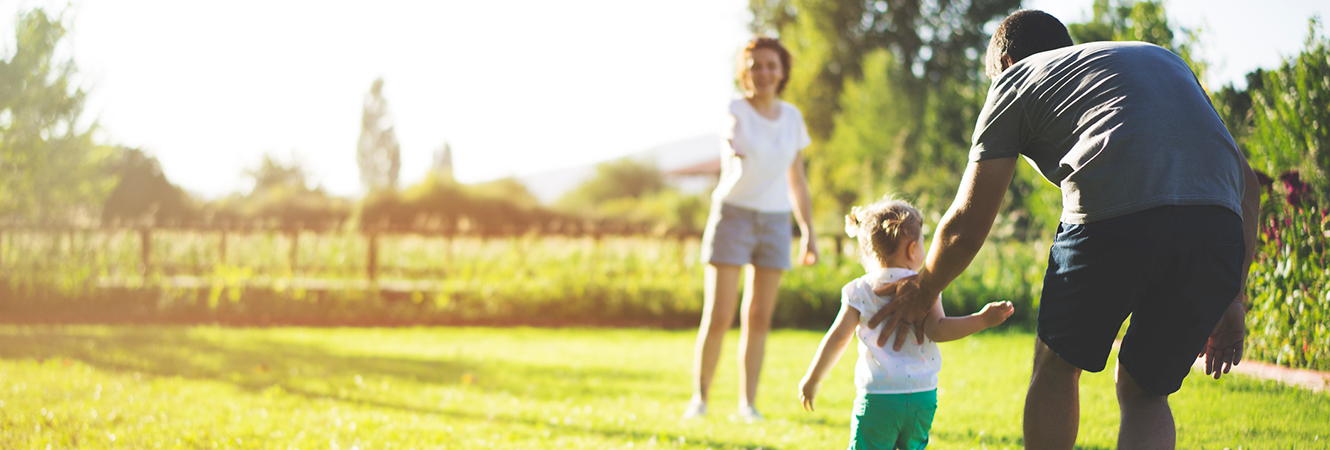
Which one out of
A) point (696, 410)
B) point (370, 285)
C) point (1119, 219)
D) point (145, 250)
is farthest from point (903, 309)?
point (145, 250)

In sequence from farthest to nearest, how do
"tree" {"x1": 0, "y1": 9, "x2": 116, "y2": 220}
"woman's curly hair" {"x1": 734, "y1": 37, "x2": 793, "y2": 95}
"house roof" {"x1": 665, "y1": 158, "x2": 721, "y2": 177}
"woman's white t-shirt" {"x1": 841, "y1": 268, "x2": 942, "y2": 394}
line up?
"house roof" {"x1": 665, "y1": 158, "x2": 721, "y2": 177}, "tree" {"x1": 0, "y1": 9, "x2": 116, "y2": 220}, "woman's curly hair" {"x1": 734, "y1": 37, "x2": 793, "y2": 95}, "woman's white t-shirt" {"x1": 841, "y1": 268, "x2": 942, "y2": 394}

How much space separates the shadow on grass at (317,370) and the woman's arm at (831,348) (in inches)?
47.9

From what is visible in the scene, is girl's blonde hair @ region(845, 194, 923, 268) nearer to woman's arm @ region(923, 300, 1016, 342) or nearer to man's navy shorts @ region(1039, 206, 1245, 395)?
woman's arm @ region(923, 300, 1016, 342)

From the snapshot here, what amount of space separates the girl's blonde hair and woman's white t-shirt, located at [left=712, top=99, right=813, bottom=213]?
1321 millimetres

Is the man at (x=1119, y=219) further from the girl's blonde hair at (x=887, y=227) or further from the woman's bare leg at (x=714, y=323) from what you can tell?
the woman's bare leg at (x=714, y=323)

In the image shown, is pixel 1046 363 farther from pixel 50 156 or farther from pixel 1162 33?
pixel 50 156

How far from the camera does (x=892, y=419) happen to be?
2.01 metres

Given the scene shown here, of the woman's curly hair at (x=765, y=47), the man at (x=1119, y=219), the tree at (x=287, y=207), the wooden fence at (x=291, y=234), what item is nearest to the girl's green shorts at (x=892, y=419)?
the man at (x=1119, y=219)

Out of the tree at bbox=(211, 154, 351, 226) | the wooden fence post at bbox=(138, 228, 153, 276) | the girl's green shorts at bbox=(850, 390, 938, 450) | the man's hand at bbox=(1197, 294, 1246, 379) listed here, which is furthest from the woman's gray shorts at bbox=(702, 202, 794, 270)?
the tree at bbox=(211, 154, 351, 226)

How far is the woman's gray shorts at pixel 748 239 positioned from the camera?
3.49 metres

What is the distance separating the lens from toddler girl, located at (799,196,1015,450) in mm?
2010

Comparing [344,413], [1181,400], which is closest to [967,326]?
[1181,400]

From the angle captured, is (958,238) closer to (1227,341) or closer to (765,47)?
(1227,341)

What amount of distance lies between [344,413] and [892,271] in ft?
8.22
